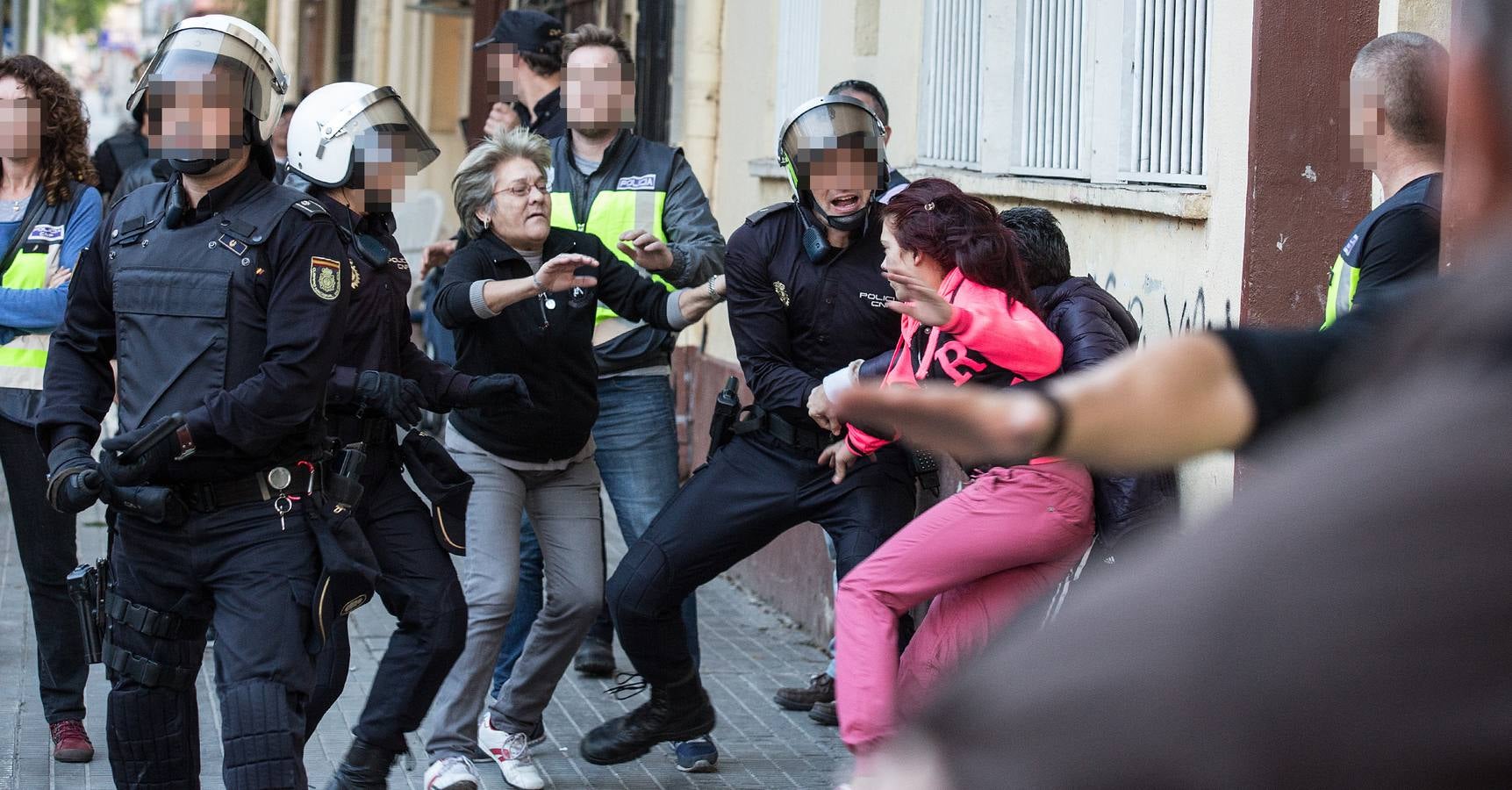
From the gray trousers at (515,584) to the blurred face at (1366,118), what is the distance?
7.68 ft

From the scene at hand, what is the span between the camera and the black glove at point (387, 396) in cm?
414

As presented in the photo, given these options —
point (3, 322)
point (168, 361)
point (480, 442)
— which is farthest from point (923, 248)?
point (3, 322)

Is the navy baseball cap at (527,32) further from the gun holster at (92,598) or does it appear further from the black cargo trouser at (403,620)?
the gun holster at (92,598)

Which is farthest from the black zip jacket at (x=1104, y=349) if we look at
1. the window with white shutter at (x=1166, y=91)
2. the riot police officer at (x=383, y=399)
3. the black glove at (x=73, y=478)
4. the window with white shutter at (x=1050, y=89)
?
the black glove at (x=73, y=478)

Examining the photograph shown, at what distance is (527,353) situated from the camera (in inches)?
194

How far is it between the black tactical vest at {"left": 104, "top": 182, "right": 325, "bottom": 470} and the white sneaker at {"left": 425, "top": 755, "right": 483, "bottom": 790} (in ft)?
4.56

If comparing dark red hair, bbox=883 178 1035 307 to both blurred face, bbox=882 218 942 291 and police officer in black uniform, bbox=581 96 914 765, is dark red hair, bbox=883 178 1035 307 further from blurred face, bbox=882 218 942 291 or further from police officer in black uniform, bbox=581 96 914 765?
police officer in black uniform, bbox=581 96 914 765

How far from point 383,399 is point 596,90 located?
1.99 meters

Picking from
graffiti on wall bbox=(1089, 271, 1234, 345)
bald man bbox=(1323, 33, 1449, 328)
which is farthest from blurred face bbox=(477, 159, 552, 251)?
bald man bbox=(1323, 33, 1449, 328)

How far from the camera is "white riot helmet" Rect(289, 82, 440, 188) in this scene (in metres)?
4.43

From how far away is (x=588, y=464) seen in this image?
5.18 m

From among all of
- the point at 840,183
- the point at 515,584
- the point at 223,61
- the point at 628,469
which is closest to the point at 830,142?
the point at 840,183

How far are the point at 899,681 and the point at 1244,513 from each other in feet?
11.4

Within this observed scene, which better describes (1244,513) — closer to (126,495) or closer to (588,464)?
(126,495)
